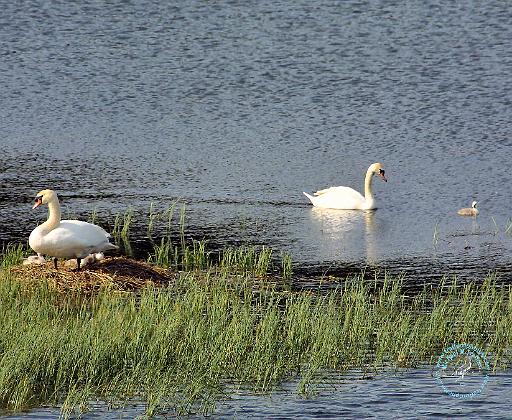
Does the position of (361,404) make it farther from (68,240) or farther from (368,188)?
(368,188)

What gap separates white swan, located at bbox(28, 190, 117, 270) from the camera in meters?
13.1

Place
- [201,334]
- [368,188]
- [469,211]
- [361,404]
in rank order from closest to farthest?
1. [361,404]
2. [201,334]
3. [469,211]
4. [368,188]

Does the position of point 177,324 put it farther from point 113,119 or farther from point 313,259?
point 113,119

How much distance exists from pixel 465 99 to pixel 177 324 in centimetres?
1525

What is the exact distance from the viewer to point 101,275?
1312cm

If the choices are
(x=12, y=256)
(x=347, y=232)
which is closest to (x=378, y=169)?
(x=347, y=232)

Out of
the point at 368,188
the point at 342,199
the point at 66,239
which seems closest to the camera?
the point at 66,239

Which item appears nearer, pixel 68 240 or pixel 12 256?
pixel 68 240

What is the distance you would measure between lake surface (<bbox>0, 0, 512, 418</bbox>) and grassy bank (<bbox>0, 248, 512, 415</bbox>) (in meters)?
0.91

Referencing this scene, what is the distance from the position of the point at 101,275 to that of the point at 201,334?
259cm

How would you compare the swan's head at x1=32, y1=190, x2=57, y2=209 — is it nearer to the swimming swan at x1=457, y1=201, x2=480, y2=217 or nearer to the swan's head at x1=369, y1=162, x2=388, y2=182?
the swimming swan at x1=457, y1=201, x2=480, y2=217

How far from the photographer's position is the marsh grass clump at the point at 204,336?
9.95 metres

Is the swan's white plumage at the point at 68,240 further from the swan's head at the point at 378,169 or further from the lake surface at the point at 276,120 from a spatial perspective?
the swan's head at the point at 378,169

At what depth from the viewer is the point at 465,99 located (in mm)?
25266
